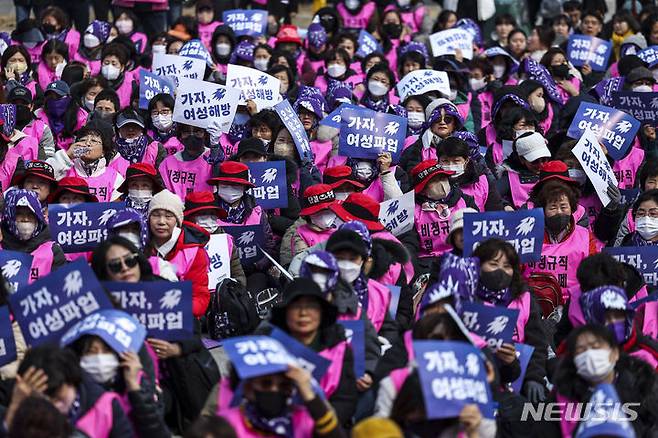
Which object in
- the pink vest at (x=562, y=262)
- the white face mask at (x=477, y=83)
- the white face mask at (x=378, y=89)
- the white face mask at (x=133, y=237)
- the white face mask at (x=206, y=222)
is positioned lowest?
the pink vest at (x=562, y=262)

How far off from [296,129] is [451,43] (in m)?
5.84

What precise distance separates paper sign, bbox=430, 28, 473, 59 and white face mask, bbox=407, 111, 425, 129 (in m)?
3.88

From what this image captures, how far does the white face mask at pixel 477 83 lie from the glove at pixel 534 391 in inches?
Result: 340

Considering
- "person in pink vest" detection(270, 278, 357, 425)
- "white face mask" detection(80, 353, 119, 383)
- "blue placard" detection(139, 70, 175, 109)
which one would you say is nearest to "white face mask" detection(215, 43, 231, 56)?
"blue placard" detection(139, 70, 175, 109)

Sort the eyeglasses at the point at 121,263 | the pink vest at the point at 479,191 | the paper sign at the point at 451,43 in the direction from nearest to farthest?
the eyeglasses at the point at 121,263
the pink vest at the point at 479,191
the paper sign at the point at 451,43

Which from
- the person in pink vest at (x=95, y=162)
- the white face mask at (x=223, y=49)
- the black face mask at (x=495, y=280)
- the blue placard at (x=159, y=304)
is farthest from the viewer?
the white face mask at (x=223, y=49)

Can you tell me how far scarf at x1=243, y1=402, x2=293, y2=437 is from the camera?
6793 mm

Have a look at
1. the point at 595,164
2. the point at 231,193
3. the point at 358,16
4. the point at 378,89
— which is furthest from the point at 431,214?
the point at 358,16

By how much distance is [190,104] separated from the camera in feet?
41.9

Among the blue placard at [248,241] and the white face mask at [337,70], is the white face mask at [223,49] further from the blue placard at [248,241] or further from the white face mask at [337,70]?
the blue placard at [248,241]

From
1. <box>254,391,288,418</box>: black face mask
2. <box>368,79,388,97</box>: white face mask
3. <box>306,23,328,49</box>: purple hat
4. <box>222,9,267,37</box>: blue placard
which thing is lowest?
<box>254,391,288,418</box>: black face mask

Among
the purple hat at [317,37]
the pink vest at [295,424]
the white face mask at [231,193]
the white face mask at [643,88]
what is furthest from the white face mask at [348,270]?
the purple hat at [317,37]

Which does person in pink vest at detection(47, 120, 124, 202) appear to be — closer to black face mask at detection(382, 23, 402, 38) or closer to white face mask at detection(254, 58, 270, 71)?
white face mask at detection(254, 58, 270, 71)

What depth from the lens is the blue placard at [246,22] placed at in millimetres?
18484
